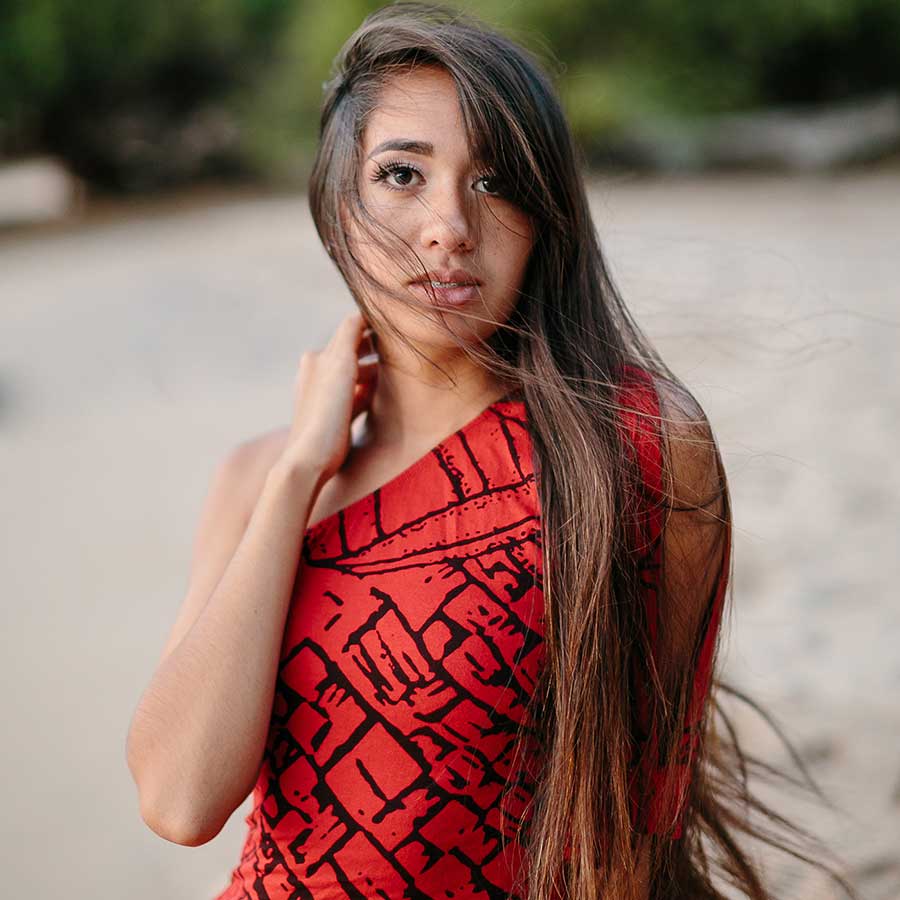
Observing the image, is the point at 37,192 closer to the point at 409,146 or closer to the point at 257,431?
the point at 257,431

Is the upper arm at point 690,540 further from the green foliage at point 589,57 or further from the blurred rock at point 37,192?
the blurred rock at point 37,192

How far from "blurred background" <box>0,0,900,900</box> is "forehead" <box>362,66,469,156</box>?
554mm

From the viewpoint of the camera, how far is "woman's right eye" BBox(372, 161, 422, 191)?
131cm

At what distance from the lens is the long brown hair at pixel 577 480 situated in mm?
1270

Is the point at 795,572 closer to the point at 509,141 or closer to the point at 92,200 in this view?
the point at 509,141

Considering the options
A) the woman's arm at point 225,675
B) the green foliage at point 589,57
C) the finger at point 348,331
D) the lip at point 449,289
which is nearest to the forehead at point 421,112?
the lip at point 449,289

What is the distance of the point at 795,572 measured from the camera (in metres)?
3.51

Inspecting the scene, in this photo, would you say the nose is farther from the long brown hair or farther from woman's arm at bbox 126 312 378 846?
woman's arm at bbox 126 312 378 846

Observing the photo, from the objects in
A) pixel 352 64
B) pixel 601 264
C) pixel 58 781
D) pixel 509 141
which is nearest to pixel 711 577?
pixel 601 264

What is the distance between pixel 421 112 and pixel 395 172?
0.25 feet

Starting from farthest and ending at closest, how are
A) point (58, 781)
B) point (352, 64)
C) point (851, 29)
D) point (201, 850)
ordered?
point (851, 29)
point (58, 781)
point (201, 850)
point (352, 64)

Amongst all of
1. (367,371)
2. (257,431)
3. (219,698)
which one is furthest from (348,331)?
(257,431)

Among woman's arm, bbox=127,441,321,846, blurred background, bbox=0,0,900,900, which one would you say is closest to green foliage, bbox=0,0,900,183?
blurred background, bbox=0,0,900,900

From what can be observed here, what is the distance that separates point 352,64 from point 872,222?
759 centimetres
